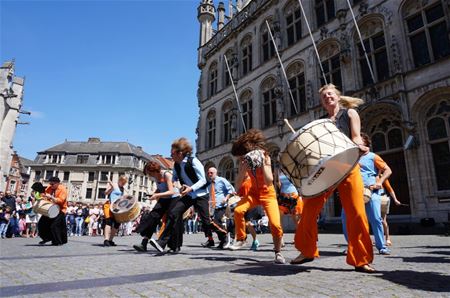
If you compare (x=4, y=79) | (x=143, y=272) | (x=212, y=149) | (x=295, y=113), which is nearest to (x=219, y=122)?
(x=212, y=149)

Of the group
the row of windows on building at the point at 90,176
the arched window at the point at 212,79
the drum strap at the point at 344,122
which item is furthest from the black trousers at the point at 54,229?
the row of windows on building at the point at 90,176

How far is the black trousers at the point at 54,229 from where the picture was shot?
24.3 feet

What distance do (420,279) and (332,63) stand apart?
1526cm

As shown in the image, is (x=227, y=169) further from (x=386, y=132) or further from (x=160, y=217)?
(x=160, y=217)

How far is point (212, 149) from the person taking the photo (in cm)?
2488

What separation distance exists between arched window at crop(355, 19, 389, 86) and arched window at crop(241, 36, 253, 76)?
943 cm

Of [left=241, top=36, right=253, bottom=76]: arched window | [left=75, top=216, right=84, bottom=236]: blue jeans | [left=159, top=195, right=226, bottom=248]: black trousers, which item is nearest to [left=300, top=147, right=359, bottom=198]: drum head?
[left=159, top=195, right=226, bottom=248]: black trousers

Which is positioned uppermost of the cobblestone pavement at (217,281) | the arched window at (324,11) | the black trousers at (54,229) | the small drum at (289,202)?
the arched window at (324,11)

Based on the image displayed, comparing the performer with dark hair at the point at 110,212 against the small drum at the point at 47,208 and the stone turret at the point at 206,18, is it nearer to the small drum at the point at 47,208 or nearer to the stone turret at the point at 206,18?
the small drum at the point at 47,208

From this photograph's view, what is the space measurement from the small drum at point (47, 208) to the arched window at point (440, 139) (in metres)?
13.0

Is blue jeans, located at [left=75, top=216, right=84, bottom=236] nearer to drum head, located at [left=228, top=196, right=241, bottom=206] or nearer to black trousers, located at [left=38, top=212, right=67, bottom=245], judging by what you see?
black trousers, located at [left=38, top=212, right=67, bottom=245]

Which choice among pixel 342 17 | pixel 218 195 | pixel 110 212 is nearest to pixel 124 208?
pixel 110 212

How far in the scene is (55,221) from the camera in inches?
297

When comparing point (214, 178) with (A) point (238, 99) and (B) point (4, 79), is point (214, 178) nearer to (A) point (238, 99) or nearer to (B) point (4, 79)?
(A) point (238, 99)
